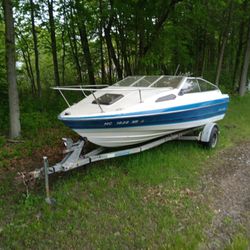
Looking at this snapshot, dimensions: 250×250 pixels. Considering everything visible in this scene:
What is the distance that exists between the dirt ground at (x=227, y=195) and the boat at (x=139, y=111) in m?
1.06

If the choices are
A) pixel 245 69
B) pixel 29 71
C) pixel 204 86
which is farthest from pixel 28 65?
pixel 245 69

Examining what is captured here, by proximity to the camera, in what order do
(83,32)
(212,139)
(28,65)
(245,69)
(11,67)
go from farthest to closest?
(245,69) < (28,65) < (83,32) < (212,139) < (11,67)

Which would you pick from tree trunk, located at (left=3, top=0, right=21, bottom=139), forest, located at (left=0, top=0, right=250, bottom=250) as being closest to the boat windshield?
forest, located at (left=0, top=0, right=250, bottom=250)

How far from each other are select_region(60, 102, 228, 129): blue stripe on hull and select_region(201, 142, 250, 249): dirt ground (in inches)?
40.9

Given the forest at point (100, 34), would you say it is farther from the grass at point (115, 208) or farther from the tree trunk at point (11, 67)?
the grass at point (115, 208)

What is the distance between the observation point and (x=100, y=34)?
12.0m

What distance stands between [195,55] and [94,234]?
573 inches

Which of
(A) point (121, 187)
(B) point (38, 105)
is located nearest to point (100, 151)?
(A) point (121, 187)

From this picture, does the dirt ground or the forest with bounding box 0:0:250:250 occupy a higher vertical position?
the forest with bounding box 0:0:250:250

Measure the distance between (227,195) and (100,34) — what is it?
8.72m

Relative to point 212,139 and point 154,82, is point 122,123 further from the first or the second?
point 212,139

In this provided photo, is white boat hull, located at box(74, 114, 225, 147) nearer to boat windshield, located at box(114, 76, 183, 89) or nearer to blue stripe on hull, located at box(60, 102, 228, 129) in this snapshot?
blue stripe on hull, located at box(60, 102, 228, 129)

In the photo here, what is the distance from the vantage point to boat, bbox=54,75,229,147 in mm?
5020

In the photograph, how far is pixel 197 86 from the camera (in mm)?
6938
